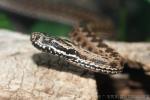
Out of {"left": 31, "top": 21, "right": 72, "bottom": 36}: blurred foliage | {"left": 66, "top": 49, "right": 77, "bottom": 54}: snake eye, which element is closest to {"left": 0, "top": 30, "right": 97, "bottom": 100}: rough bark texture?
{"left": 66, "top": 49, "right": 77, "bottom": 54}: snake eye

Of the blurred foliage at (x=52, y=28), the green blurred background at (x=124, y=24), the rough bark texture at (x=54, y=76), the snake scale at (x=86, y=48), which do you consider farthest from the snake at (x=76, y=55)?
the blurred foliage at (x=52, y=28)

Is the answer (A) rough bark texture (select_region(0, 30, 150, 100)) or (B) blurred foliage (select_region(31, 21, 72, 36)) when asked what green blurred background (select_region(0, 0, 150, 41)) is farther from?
(A) rough bark texture (select_region(0, 30, 150, 100))

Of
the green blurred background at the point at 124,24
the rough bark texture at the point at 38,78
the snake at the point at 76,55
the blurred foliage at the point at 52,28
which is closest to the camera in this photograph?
the rough bark texture at the point at 38,78

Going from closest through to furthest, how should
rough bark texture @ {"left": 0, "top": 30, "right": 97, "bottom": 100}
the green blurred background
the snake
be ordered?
rough bark texture @ {"left": 0, "top": 30, "right": 97, "bottom": 100}, the snake, the green blurred background

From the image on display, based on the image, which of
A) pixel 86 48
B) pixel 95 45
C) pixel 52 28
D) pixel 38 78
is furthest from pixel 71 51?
pixel 52 28

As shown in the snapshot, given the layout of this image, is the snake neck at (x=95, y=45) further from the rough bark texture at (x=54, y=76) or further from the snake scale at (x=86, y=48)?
the rough bark texture at (x=54, y=76)

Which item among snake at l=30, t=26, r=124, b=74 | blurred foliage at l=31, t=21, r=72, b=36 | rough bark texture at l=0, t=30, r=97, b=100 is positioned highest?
blurred foliage at l=31, t=21, r=72, b=36

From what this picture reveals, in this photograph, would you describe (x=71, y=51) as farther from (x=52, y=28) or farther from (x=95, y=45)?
(x=52, y=28)
